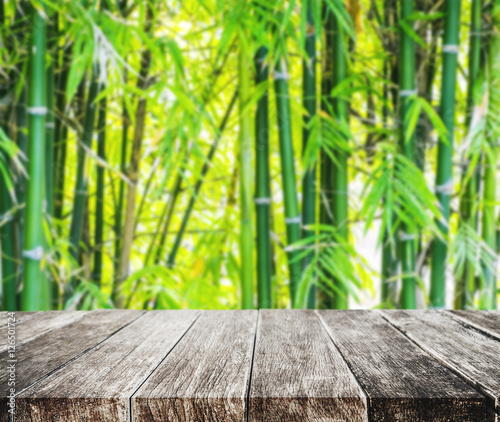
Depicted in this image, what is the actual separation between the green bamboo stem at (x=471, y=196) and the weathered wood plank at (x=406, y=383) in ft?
2.95

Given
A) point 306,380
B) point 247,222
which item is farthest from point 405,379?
point 247,222

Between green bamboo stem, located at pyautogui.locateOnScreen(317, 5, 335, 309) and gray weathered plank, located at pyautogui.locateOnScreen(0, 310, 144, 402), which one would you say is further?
green bamboo stem, located at pyautogui.locateOnScreen(317, 5, 335, 309)

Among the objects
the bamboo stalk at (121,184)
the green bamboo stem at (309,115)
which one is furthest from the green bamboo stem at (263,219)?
the bamboo stalk at (121,184)

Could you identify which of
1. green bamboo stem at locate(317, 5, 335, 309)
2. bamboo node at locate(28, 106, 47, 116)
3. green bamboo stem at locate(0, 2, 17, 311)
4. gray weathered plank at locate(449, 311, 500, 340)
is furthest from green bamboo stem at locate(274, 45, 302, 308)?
green bamboo stem at locate(0, 2, 17, 311)

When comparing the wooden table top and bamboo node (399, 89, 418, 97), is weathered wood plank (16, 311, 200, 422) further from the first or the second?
bamboo node (399, 89, 418, 97)

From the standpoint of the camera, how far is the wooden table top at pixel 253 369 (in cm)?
47

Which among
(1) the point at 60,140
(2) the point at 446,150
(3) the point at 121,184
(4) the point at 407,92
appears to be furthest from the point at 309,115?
(1) the point at 60,140

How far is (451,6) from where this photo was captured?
1291 mm

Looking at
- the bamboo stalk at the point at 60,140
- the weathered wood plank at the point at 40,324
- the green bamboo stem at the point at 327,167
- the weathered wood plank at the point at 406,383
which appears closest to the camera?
the weathered wood plank at the point at 406,383

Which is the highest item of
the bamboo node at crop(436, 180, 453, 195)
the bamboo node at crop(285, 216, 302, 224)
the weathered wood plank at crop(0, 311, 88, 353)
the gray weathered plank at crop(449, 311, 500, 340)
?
the bamboo node at crop(436, 180, 453, 195)

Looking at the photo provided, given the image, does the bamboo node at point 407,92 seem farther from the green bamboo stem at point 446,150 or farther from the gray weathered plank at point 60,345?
the gray weathered plank at point 60,345

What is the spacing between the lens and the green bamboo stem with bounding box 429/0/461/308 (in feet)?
4.24

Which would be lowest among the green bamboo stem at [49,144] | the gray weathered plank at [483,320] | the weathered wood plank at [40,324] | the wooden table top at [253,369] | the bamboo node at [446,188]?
the gray weathered plank at [483,320]

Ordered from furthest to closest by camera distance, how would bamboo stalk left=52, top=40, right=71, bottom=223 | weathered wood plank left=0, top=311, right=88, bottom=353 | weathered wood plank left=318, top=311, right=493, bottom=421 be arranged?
bamboo stalk left=52, top=40, right=71, bottom=223
weathered wood plank left=0, top=311, right=88, bottom=353
weathered wood plank left=318, top=311, right=493, bottom=421
